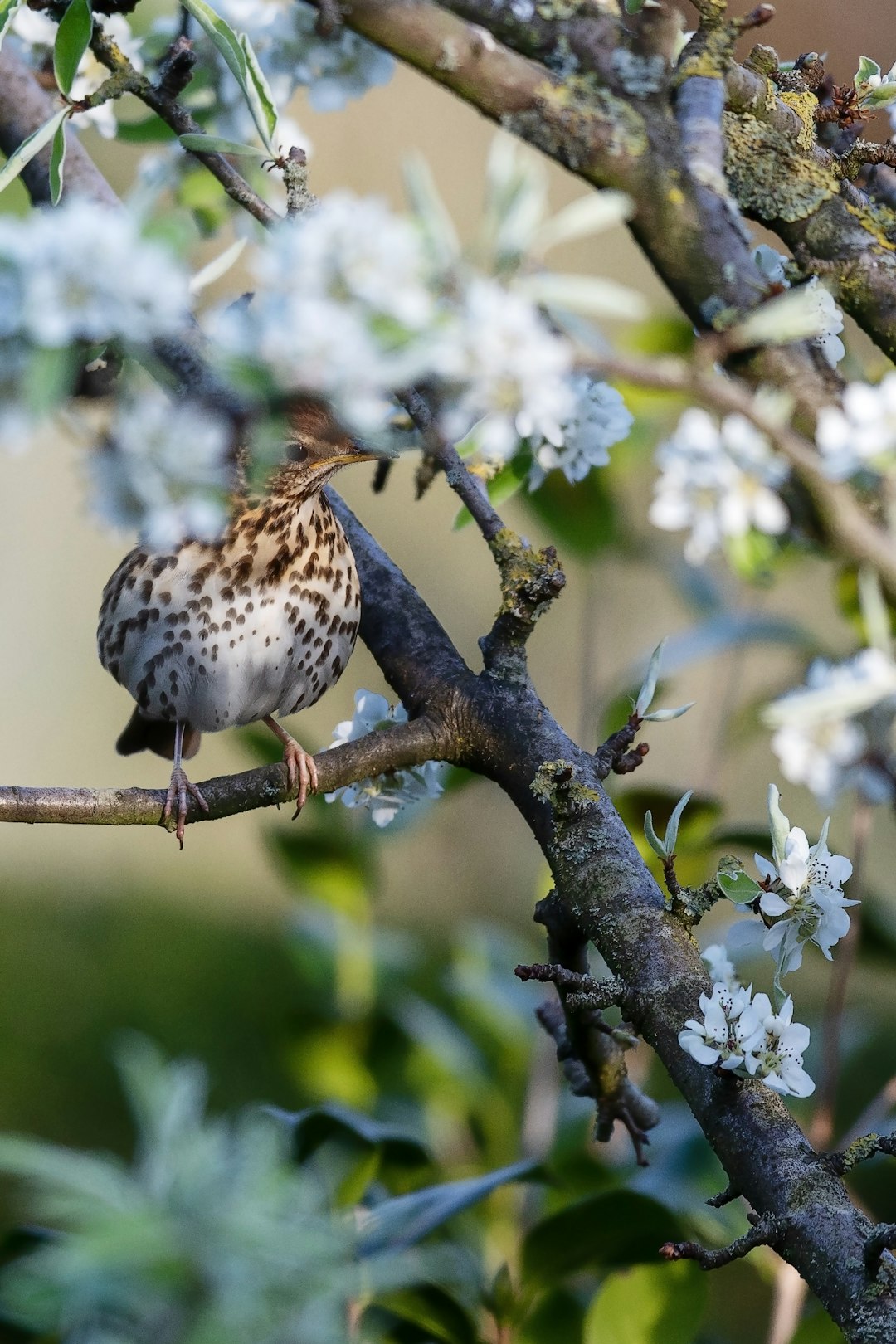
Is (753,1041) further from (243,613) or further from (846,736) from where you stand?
(243,613)

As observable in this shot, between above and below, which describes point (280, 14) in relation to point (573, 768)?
above

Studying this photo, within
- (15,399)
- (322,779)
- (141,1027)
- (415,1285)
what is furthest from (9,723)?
(15,399)

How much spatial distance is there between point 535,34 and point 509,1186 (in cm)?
99

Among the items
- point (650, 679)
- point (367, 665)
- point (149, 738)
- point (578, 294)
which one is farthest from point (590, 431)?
point (367, 665)

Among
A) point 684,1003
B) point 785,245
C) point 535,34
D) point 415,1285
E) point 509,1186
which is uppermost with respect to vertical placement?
point 535,34

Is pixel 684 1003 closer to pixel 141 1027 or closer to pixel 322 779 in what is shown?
pixel 322 779

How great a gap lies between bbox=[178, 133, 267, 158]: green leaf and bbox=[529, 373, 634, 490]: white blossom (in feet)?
0.64

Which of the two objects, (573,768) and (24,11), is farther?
(24,11)

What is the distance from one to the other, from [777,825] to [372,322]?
0.32 metres

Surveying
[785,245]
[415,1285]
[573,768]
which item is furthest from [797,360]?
[415,1285]

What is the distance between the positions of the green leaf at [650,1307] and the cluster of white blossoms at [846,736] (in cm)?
36

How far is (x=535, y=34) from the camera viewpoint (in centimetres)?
67

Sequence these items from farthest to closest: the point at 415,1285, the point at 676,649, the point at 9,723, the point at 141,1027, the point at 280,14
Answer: the point at 9,723
the point at 141,1027
the point at 676,649
the point at 415,1285
the point at 280,14

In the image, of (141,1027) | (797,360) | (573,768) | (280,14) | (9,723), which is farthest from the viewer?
(9,723)
